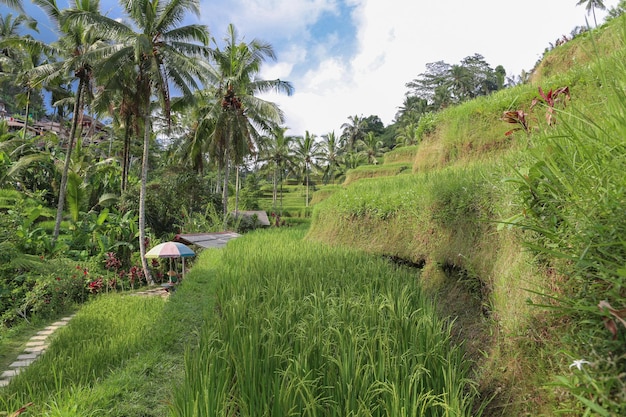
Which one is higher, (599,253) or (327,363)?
(599,253)

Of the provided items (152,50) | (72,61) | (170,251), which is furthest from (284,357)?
(72,61)

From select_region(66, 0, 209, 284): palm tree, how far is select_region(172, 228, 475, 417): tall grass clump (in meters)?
11.4

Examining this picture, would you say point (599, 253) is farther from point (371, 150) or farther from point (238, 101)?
point (371, 150)

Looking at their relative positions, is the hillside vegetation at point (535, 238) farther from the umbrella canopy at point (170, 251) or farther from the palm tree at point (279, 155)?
the palm tree at point (279, 155)

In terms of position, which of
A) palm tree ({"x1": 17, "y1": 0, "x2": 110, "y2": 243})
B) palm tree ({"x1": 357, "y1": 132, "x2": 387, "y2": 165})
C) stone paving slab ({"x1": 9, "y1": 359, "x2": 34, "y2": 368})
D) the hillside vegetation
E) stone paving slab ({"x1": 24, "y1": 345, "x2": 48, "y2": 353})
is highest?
palm tree ({"x1": 17, "y1": 0, "x2": 110, "y2": 243})

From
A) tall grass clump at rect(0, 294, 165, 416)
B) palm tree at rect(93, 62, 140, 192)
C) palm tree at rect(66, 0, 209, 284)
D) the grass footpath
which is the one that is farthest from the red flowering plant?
palm tree at rect(93, 62, 140, 192)

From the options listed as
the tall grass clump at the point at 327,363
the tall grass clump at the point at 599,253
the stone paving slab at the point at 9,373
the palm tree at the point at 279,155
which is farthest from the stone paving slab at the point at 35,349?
the palm tree at the point at 279,155

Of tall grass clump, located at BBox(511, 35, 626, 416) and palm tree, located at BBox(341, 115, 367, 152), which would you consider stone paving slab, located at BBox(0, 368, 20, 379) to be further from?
palm tree, located at BBox(341, 115, 367, 152)

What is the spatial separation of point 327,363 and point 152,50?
44.7 ft

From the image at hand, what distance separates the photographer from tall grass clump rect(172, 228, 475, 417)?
1.89m

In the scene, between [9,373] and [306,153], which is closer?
[9,373]

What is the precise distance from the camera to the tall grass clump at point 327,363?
1888 millimetres

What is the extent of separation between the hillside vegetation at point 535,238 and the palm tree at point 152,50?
951 cm

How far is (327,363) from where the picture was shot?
7.34 feet
